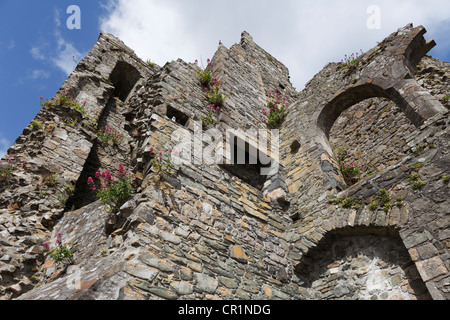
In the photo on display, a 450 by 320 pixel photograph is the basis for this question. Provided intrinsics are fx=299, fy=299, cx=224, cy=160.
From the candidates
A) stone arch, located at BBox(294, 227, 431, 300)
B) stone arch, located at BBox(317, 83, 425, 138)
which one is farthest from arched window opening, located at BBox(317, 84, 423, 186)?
stone arch, located at BBox(294, 227, 431, 300)

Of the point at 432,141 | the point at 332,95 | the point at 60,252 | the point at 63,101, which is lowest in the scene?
the point at 60,252

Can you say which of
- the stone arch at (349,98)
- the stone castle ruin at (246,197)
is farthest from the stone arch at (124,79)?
the stone arch at (349,98)

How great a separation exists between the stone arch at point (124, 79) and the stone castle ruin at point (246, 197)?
4.66m

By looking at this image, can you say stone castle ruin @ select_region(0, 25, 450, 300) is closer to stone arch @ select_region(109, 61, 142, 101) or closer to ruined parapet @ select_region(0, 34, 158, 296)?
ruined parapet @ select_region(0, 34, 158, 296)

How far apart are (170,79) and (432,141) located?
180 inches

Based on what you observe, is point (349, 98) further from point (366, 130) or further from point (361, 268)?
point (361, 268)

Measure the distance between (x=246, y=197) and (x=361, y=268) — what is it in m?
2.12

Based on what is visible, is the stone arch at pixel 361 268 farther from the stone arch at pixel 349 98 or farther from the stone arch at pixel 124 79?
the stone arch at pixel 124 79

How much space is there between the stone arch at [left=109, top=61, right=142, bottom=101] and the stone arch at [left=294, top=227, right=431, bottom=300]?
10.8 meters

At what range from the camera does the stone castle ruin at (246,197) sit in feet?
11.9
